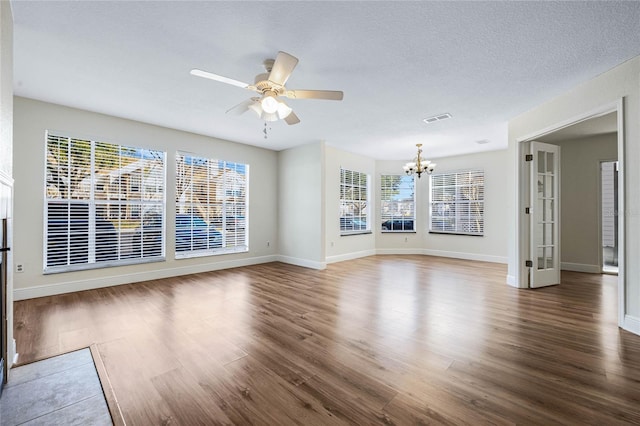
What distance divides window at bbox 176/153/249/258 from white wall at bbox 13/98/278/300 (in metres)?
0.14

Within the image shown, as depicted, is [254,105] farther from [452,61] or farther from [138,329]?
[138,329]

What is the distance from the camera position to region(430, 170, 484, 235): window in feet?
22.9

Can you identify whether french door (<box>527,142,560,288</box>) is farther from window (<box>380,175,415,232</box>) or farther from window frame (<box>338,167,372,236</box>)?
window frame (<box>338,167,372,236</box>)

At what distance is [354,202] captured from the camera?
744 cm

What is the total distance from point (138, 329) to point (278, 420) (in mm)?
2035

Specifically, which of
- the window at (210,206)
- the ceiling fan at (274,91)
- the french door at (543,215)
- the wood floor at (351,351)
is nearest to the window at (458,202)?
the french door at (543,215)

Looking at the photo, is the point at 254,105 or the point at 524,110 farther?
the point at 524,110

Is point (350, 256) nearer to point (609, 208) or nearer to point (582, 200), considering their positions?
point (582, 200)

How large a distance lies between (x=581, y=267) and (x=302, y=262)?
582 cm

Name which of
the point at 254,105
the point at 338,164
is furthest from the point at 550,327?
the point at 338,164

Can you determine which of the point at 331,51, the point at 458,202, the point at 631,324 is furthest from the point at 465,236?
the point at 331,51

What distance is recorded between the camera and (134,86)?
3336 millimetres

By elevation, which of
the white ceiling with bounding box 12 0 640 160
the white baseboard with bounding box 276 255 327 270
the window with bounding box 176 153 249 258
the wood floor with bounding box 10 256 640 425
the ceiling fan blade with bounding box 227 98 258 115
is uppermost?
the white ceiling with bounding box 12 0 640 160

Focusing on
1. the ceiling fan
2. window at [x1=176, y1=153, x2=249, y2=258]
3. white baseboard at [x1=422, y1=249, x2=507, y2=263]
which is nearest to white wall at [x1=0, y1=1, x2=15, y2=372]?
the ceiling fan
